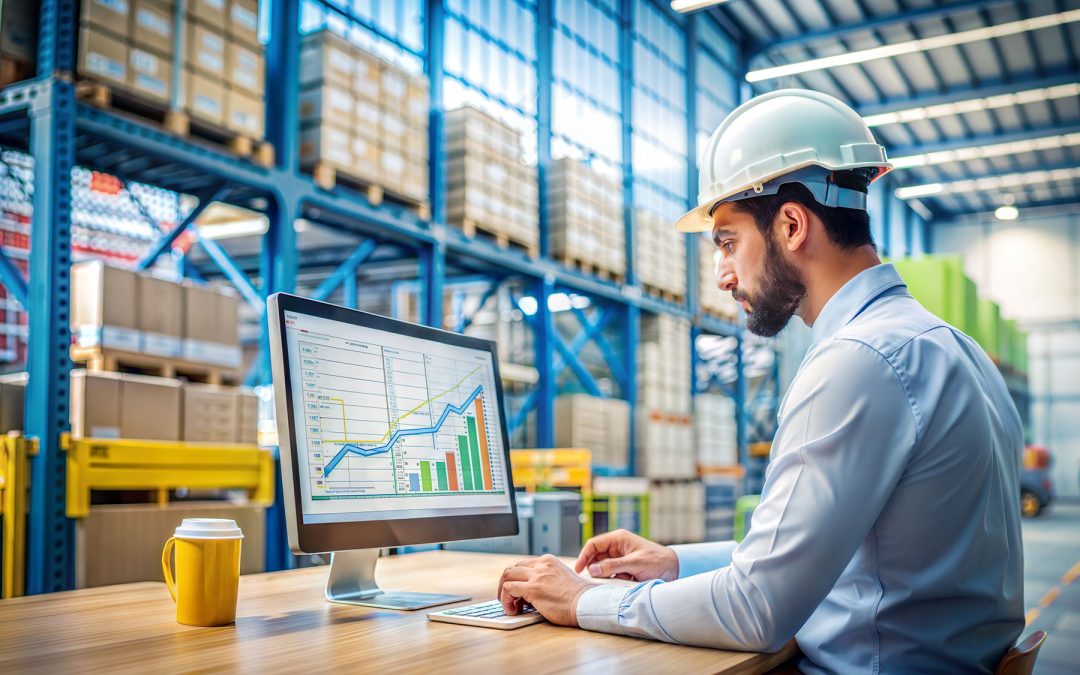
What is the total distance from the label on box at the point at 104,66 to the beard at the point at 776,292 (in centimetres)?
412

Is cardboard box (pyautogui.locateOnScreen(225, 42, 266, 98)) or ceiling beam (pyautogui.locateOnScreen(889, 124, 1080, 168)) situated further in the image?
ceiling beam (pyautogui.locateOnScreen(889, 124, 1080, 168))

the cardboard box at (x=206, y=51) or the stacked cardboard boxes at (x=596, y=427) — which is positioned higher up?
the cardboard box at (x=206, y=51)

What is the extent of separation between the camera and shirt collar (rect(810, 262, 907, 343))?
164 centimetres

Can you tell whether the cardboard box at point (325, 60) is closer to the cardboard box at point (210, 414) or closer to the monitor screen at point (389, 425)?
the cardboard box at point (210, 414)

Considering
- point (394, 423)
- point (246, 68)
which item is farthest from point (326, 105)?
point (394, 423)

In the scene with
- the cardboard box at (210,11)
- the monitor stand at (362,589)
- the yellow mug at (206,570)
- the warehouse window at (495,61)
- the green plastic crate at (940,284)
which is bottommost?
the monitor stand at (362,589)

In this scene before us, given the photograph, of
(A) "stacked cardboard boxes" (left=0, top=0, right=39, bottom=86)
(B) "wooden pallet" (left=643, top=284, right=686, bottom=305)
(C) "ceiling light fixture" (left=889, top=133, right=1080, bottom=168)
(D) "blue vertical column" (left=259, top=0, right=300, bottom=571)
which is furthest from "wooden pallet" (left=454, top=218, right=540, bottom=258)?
(C) "ceiling light fixture" (left=889, top=133, right=1080, bottom=168)

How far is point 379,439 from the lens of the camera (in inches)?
74.0

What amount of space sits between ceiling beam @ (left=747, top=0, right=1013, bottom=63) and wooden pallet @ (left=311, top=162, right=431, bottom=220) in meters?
8.57

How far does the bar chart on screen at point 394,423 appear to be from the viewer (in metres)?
1.76

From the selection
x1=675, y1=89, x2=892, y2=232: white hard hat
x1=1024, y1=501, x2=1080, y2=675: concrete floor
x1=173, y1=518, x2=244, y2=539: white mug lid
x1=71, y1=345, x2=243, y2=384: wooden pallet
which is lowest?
x1=1024, y1=501, x2=1080, y2=675: concrete floor

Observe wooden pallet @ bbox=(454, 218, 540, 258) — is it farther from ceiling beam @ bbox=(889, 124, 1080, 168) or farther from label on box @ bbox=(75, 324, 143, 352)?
ceiling beam @ bbox=(889, 124, 1080, 168)

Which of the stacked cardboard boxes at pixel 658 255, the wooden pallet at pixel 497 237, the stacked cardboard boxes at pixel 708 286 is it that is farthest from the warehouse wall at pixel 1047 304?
the wooden pallet at pixel 497 237

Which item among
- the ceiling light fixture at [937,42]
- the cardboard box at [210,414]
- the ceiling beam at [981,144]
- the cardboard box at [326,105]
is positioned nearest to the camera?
the cardboard box at [210,414]
